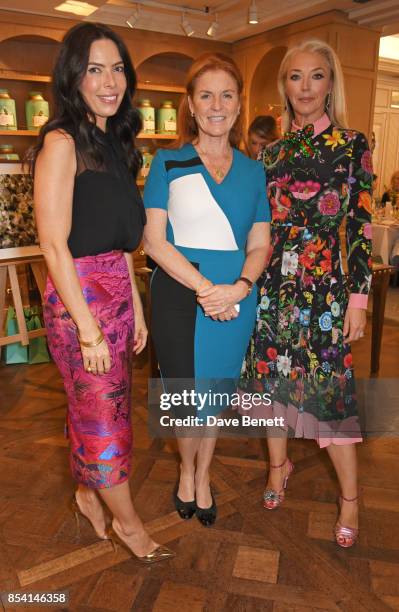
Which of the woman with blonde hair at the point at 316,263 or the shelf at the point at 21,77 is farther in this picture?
the shelf at the point at 21,77

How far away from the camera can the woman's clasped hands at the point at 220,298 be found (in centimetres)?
159

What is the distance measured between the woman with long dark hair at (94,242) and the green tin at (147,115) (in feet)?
11.3

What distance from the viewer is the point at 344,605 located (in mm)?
1569

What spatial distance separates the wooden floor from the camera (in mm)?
1609

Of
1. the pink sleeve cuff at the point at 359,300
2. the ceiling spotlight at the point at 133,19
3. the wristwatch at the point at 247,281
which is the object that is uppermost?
the ceiling spotlight at the point at 133,19

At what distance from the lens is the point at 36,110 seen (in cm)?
425

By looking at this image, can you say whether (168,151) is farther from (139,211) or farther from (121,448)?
(121,448)

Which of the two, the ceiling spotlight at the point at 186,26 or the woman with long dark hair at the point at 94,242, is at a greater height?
the ceiling spotlight at the point at 186,26

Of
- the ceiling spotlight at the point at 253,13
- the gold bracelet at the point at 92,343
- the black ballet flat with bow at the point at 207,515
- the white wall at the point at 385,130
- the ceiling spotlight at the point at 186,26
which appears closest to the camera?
the gold bracelet at the point at 92,343

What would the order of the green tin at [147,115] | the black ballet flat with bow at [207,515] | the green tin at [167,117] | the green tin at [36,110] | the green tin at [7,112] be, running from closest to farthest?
the black ballet flat with bow at [207,515], the green tin at [7,112], the green tin at [36,110], the green tin at [147,115], the green tin at [167,117]

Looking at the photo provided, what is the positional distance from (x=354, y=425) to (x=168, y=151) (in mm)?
1124

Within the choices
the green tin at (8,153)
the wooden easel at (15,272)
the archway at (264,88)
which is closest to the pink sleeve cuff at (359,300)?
the wooden easel at (15,272)

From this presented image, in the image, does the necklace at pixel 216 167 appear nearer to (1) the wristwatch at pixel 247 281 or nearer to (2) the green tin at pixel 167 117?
(1) the wristwatch at pixel 247 281

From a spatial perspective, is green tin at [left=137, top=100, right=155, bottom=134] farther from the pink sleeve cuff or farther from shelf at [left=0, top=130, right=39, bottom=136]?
the pink sleeve cuff
